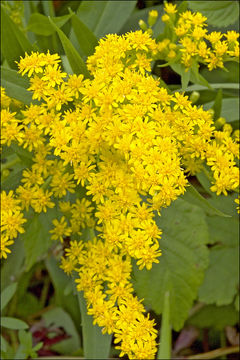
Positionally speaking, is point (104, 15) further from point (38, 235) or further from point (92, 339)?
point (92, 339)

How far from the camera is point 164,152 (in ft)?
4.76

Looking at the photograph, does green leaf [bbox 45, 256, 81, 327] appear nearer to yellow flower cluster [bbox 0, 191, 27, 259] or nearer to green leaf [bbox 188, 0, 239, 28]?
yellow flower cluster [bbox 0, 191, 27, 259]

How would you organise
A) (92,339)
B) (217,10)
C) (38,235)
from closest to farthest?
(92,339), (38,235), (217,10)

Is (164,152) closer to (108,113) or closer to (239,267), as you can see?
(108,113)

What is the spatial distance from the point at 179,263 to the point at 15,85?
1197mm

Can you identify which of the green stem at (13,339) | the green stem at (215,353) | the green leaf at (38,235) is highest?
the green leaf at (38,235)

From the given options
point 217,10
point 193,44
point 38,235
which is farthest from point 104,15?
point 38,235

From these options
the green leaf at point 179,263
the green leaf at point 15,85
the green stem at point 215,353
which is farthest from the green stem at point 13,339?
the green leaf at point 15,85

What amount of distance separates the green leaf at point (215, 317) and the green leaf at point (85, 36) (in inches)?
62.8

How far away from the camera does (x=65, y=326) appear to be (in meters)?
2.73

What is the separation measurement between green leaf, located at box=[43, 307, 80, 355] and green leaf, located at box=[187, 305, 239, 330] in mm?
652

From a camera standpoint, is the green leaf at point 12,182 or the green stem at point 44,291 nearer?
the green leaf at point 12,182

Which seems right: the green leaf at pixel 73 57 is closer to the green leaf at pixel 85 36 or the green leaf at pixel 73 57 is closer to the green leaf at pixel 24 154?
the green leaf at pixel 85 36

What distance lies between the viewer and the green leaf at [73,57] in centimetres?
162
